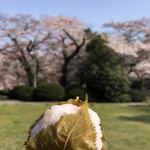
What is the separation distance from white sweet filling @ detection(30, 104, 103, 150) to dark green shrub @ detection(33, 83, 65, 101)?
17.5 meters

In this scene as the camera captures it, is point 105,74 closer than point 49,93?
No

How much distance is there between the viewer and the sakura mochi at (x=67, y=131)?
3.92 feet

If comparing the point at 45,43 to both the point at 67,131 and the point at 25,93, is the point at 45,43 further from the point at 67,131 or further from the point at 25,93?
the point at 67,131

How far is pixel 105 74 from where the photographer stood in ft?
62.6

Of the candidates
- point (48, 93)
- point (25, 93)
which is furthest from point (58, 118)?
point (25, 93)

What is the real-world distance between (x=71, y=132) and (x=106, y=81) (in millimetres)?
18131

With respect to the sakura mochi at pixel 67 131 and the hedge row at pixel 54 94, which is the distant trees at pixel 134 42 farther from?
the sakura mochi at pixel 67 131

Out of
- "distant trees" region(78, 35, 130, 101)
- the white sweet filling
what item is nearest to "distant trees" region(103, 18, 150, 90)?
"distant trees" region(78, 35, 130, 101)

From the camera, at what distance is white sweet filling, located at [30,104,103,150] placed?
4.11ft

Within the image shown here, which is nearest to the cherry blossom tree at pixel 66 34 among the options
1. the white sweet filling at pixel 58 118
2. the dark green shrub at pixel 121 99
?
the dark green shrub at pixel 121 99

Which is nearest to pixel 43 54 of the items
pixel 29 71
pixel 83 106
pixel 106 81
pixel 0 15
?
pixel 29 71

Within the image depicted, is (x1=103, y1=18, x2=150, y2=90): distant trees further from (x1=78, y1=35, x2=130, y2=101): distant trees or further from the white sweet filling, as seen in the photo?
the white sweet filling

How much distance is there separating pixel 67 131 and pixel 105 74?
1811 centimetres

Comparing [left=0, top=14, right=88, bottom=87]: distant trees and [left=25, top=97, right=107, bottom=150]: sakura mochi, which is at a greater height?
[left=0, top=14, right=88, bottom=87]: distant trees
